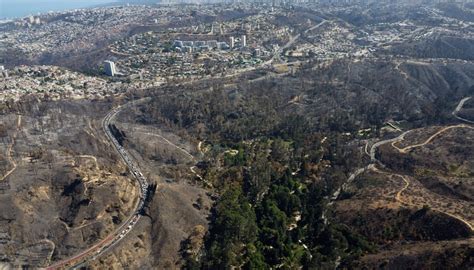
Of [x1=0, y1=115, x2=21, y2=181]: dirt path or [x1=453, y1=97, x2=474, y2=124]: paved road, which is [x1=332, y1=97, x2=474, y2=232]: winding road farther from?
[x1=0, y1=115, x2=21, y2=181]: dirt path

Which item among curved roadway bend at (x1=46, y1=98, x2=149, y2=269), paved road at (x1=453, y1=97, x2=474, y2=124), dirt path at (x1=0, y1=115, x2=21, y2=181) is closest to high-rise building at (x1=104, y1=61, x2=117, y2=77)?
dirt path at (x1=0, y1=115, x2=21, y2=181)

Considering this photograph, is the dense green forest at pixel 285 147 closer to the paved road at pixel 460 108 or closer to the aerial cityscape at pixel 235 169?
the aerial cityscape at pixel 235 169

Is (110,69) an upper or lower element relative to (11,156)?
lower

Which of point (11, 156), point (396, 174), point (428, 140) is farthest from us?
point (428, 140)

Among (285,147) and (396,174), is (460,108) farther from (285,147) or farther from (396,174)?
(285,147)

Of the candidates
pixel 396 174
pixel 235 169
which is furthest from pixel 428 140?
pixel 235 169

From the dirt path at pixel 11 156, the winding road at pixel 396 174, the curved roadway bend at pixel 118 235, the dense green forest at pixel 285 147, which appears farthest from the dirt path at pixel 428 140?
the dirt path at pixel 11 156

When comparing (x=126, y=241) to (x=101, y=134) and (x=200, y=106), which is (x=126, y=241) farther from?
(x=200, y=106)

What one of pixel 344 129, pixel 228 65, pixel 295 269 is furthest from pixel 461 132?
pixel 228 65
